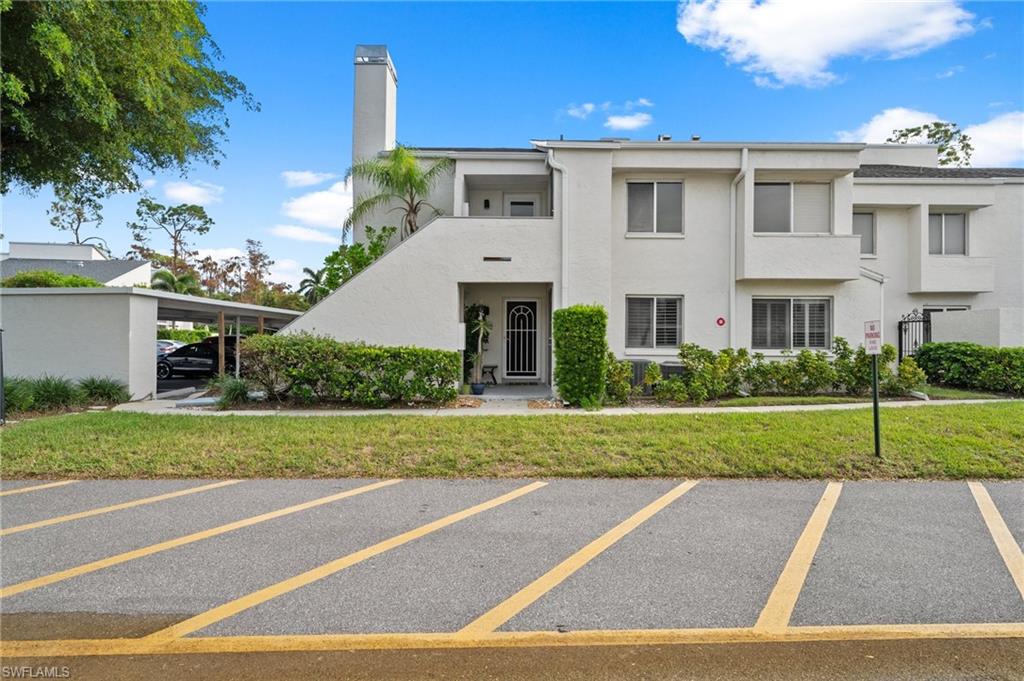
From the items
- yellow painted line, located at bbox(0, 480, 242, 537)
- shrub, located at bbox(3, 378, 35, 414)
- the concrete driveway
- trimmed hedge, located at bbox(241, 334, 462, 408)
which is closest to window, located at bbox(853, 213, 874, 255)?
the concrete driveway

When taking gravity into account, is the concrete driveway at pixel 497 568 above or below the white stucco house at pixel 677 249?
below

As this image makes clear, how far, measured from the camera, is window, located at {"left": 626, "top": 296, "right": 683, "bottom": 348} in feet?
45.6

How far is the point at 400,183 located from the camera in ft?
45.4

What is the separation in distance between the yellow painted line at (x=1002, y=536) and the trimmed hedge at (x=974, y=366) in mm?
7853

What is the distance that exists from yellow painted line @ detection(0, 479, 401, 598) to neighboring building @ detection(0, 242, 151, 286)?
31.2 meters

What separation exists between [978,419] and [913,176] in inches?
431

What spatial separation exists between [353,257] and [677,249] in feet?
27.5

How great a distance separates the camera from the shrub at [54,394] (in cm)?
1044

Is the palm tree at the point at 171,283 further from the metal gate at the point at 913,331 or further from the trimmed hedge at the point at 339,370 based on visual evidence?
the metal gate at the point at 913,331

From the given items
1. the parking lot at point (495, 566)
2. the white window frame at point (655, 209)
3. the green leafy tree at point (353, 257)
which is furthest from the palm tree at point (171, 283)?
the parking lot at point (495, 566)

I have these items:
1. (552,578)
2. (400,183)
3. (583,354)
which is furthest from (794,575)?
(400,183)

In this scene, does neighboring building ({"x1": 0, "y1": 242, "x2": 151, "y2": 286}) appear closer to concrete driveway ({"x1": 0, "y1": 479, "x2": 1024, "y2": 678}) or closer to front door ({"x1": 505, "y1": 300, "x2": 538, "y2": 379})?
front door ({"x1": 505, "y1": 300, "x2": 538, "y2": 379})

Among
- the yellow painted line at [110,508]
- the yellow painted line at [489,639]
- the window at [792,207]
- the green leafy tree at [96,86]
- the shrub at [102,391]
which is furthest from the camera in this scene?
the window at [792,207]

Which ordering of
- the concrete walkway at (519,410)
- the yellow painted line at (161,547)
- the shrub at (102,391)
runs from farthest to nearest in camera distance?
the shrub at (102,391)
the concrete walkway at (519,410)
the yellow painted line at (161,547)
